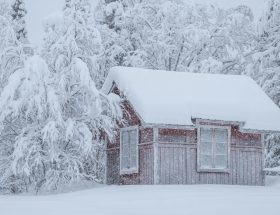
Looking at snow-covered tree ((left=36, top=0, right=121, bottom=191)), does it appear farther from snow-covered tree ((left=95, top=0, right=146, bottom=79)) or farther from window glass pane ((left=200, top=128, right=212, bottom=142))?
snow-covered tree ((left=95, top=0, right=146, bottom=79))

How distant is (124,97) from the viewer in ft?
85.0

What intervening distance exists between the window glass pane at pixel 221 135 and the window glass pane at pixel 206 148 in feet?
1.25

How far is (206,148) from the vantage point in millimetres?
24016

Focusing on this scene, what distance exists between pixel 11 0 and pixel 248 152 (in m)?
21.2

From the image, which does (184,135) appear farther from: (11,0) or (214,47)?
(11,0)

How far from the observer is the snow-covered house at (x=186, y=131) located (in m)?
23.2

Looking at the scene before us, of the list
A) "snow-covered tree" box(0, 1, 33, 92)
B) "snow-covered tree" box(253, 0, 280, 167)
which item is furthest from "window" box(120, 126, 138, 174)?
"snow-covered tree" box(253, 0, 280, 167)

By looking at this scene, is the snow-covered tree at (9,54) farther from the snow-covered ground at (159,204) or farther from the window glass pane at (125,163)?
the snow-covered ground at (159,204)

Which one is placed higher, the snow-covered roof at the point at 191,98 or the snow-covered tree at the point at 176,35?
the snow-covered tree at the point at 176,35

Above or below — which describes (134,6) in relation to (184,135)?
above

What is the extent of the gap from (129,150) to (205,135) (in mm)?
3056

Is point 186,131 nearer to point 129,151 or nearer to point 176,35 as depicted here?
point 129,151

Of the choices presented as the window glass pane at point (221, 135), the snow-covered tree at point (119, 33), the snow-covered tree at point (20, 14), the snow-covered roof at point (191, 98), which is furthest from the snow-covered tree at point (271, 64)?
the snow-covered tree at point (20, 14)

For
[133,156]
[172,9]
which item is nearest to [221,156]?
A: [133,156]
